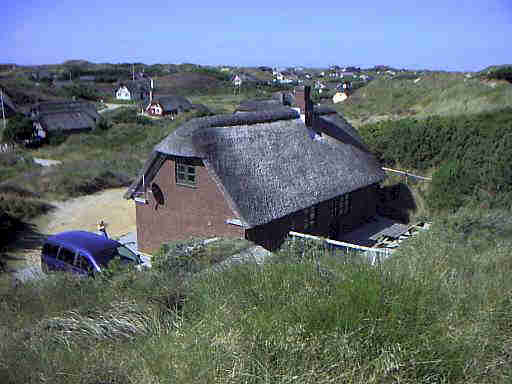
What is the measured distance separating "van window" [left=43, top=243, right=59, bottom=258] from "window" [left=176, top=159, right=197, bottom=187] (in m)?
4.62

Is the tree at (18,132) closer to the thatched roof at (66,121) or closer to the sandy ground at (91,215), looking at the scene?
the thatched roof at (66,121)

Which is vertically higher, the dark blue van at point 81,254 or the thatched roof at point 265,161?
the thatched roof at point 265,161

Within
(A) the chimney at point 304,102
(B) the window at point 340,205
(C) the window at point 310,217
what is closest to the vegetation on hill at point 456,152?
(B) the window at point 340,205

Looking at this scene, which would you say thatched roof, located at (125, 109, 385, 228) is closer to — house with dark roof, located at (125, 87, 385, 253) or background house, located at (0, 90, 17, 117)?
house with dark roof, located at (125, 87, 385, 253)

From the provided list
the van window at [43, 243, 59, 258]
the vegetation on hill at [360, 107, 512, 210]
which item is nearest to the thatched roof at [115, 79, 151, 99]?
the vegetation on hill at [360, 107, 512, 210]

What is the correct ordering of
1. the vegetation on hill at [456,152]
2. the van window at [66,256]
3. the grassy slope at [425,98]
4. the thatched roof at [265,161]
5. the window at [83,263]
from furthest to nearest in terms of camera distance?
1. the grassy slope at [425,98]
2. the vegetation on hill at [456,152]
3. the thatched roof at [265,161]
4. the van window at [66,256]
5. the window at [83,263]

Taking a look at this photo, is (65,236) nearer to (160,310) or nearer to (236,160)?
(236,160)

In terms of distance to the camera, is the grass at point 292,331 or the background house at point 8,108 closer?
the grass at point 292,331

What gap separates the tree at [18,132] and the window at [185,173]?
125ft

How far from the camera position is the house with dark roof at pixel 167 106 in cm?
7025

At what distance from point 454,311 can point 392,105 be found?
1766 inches

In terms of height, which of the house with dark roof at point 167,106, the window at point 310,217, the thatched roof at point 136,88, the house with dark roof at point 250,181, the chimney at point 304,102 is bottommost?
the window at point 310,217

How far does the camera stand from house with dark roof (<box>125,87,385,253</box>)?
14609mm

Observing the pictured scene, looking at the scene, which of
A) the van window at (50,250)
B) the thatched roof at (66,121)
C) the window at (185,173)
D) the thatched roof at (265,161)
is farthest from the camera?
the thatched roof at (66,121)
